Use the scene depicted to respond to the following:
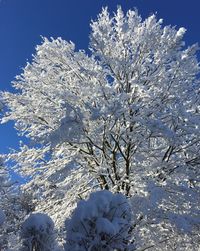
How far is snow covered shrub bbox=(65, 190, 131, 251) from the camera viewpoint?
197 inches

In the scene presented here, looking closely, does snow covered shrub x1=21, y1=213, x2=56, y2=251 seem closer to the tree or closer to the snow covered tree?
the tree

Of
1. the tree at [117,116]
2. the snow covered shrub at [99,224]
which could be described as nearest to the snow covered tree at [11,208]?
the tree at [117,116]

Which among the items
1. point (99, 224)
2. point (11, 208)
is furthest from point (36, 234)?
point (11, 208)

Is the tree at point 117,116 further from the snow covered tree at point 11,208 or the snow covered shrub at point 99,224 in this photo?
the snow covered tree at point 11,208

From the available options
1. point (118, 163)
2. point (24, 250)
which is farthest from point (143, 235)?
point (24, 250)

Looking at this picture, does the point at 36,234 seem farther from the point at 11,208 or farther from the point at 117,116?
the point at 11,208

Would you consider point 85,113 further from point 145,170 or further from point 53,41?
point 53,41

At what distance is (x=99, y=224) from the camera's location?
5023 mm

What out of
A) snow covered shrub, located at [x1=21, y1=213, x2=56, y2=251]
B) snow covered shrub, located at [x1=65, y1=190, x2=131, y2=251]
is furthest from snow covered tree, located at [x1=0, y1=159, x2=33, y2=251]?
snow covered shrub, located at [x1=65, y1=190, x2=131, y2=251]

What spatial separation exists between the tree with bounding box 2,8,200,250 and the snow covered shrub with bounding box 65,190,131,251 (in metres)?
2.39

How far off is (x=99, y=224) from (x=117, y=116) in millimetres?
3583

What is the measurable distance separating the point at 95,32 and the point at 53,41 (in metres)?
1.63

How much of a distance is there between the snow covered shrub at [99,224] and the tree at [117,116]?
2.39m

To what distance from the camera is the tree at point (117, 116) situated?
27.3ft
